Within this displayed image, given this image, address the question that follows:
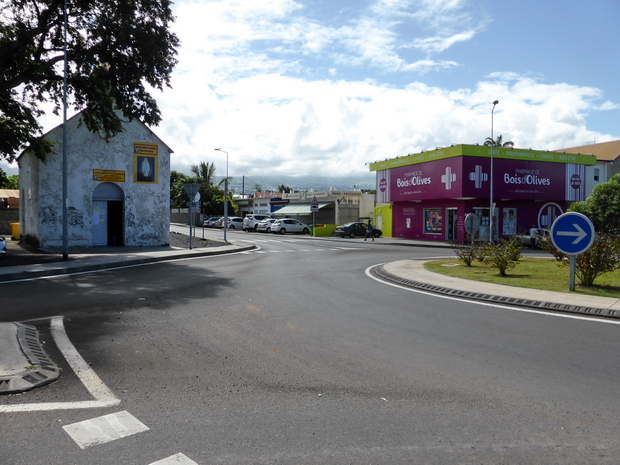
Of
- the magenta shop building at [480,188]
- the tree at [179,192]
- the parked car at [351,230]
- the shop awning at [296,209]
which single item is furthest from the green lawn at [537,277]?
the tree at [179,192]

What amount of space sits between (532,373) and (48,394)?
15.6 feet

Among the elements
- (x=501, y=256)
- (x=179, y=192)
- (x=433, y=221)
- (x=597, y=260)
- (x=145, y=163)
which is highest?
(x=179, y=192)

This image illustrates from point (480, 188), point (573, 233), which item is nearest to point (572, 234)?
point (573, 233)

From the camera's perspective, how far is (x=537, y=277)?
42.0ft

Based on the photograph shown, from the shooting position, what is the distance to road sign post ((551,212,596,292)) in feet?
32.4

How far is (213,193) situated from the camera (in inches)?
2798

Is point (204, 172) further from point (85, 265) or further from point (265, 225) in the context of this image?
point (85, 265)

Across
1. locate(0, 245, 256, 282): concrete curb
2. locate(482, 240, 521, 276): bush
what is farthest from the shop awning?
locate(482, 240, 521, 276): bush

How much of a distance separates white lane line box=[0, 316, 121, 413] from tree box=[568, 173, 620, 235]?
3864 cm

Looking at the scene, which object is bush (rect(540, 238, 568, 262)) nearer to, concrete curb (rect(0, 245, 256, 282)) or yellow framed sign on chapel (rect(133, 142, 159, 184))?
concrete curb (rect(0, 245, 256, 282))

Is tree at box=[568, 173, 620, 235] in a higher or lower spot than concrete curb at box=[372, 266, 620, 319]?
higher

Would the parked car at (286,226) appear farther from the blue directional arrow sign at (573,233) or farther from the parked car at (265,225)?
the blue directional arrow sign at (573,233)

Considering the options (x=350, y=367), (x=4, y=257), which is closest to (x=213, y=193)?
(x=4, y=257)

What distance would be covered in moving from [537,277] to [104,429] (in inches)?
471
